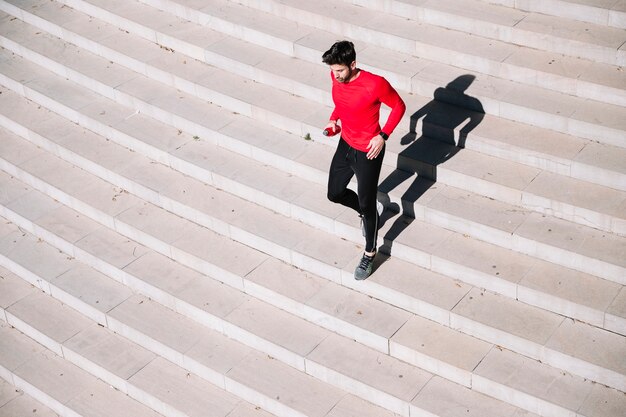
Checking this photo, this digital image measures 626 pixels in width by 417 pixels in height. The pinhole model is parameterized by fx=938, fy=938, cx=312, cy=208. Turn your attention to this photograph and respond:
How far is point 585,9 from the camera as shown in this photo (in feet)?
30.0

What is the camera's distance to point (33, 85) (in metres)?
11.2

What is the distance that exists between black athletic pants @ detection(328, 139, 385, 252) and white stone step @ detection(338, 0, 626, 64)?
8.40ft

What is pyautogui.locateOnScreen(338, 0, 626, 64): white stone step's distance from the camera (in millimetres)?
8914

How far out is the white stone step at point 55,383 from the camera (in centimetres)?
852

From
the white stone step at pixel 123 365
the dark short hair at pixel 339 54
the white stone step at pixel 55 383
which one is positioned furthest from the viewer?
the white stone step at pixel 55 383

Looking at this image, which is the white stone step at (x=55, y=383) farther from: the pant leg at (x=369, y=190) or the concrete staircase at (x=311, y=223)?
the pant leg at (x=369, y=190)

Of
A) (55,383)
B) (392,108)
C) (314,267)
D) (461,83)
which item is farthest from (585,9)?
(55,383)

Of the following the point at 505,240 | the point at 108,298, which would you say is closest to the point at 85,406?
the point at 108,298

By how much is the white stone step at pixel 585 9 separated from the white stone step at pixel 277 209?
7.62 ft

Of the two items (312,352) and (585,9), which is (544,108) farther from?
(312,352)

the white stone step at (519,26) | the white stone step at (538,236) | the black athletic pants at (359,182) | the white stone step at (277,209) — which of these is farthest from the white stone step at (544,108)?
the black athletic pants at (359,182)

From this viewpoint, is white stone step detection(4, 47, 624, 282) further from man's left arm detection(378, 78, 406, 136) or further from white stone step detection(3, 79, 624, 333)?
man's left arm detection(378, 78, 406, 136)

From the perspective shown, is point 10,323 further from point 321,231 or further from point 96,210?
point 321,231

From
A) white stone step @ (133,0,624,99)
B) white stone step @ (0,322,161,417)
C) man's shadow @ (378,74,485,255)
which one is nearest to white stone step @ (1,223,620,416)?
white stone step @ (0,322,161,417)
